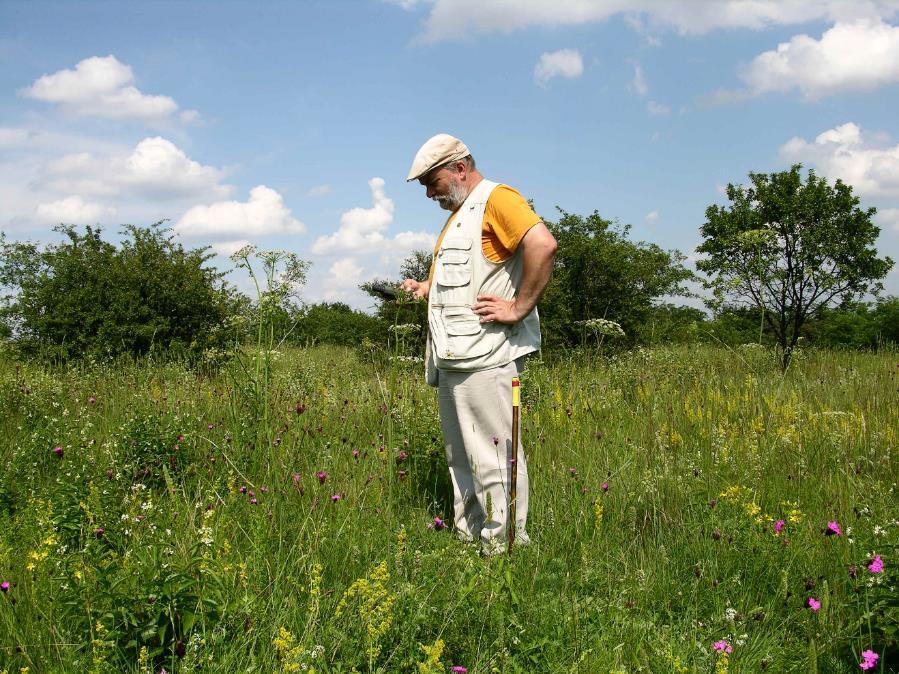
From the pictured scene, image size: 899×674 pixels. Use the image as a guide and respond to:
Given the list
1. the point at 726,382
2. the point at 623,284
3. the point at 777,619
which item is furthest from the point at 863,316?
the point at 777,619

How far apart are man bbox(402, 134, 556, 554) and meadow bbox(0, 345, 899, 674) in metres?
0.45

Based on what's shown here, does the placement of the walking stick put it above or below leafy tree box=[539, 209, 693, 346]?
below

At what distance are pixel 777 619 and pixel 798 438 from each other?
235 cm

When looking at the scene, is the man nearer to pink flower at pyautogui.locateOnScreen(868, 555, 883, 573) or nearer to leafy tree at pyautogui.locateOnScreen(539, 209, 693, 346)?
pink flower at pyautogui.locateOnScreen(868, 555, 883, 573)

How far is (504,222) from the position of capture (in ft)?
10.9

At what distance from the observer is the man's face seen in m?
3.50

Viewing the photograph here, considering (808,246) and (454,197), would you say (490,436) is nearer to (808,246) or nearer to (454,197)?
(454,197)

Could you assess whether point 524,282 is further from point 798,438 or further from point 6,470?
point 6,470

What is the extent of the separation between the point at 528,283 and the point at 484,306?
25 centimetres

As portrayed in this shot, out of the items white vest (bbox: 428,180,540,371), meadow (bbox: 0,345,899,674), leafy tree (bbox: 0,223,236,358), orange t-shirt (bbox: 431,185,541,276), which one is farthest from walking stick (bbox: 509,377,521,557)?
leafy tree (bbox: 0,223,236,358)

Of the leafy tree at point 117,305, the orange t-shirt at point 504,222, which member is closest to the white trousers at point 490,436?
the orange t-shirt at point 504,222

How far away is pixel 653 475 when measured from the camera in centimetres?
396

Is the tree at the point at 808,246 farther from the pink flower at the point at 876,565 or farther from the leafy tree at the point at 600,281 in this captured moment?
the pink flower at the point at 876,565

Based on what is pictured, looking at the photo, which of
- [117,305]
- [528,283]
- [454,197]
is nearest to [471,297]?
[528,283]
